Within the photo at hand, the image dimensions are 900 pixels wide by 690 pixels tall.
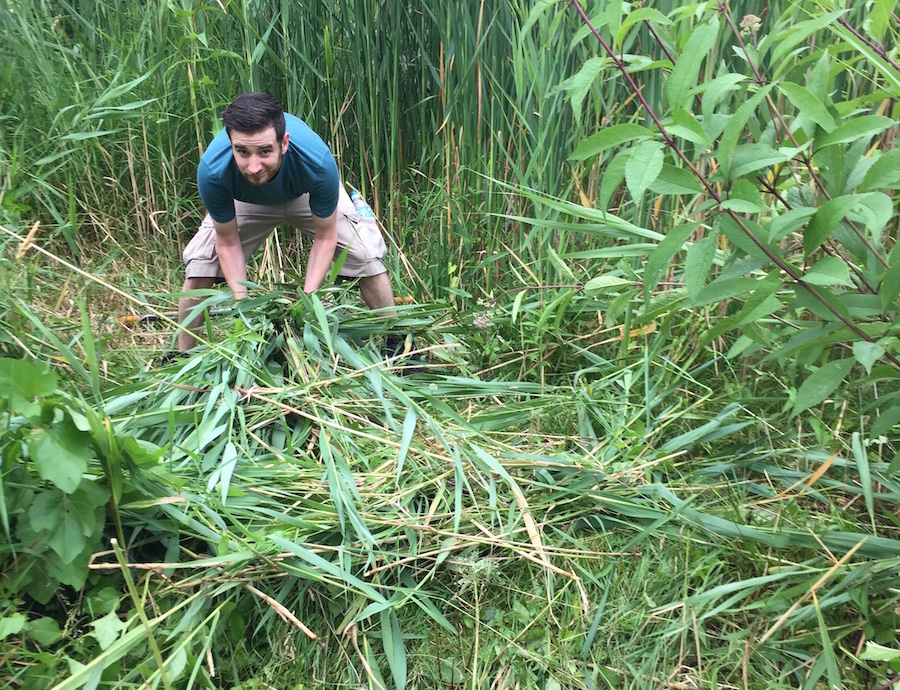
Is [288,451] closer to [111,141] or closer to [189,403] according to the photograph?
[189,403]

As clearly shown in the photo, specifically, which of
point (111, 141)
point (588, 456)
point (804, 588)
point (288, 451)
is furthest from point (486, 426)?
point (111, 141)

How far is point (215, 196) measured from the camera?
7.64 feet

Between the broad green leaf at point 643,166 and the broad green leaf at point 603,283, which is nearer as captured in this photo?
the broad green leaf at point 643,166

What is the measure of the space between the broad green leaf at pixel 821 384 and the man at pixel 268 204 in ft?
4.60

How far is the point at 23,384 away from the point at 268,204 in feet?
4.72

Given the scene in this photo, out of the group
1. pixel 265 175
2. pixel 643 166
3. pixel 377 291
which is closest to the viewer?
pixel 643 166

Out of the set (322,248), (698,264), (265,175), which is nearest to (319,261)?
(322,248)

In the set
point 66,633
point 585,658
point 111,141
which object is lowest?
point 585,658

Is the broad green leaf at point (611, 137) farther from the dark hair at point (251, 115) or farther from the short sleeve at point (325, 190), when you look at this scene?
the short sleeve at point (325, 190)

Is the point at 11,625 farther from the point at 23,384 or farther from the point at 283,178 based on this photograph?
the point at 283,178

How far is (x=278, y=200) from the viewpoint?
2471 mm

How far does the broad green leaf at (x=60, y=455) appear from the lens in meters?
1.18

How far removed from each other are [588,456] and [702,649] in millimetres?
498

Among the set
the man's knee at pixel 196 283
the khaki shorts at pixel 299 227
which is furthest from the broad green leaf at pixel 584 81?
the man's knee at pixel 196 283
